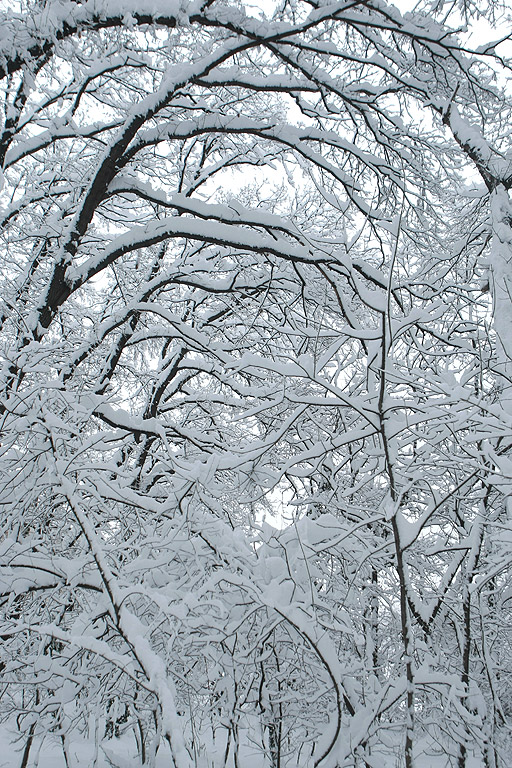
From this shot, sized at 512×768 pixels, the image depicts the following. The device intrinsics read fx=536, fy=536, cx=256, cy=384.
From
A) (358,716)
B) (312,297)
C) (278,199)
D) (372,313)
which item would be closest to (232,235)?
(312,297)

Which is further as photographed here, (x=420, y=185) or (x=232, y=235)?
(x=420, y=185)

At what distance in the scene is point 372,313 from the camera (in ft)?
17.4

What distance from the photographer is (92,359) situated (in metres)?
7.42

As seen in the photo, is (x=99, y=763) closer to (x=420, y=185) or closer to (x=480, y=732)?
(x=480, y=732)

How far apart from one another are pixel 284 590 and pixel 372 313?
144 inches


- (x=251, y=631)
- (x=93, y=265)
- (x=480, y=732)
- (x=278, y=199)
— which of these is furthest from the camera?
(x=278, y=199)

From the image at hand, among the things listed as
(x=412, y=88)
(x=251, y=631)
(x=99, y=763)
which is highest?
(x=412, y=88)

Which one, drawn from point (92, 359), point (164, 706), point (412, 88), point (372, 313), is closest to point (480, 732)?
point (164, 706)

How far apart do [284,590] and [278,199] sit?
7.70 meters

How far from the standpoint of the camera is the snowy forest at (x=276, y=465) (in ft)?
6.49

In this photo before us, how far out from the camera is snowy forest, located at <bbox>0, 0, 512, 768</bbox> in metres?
1.98

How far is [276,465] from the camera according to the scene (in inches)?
156

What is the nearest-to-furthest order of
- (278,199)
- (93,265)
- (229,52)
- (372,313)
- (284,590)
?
(284,590)
(229,52)
(93,265)
(372,313)
(278,199)

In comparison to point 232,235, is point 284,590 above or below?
below
